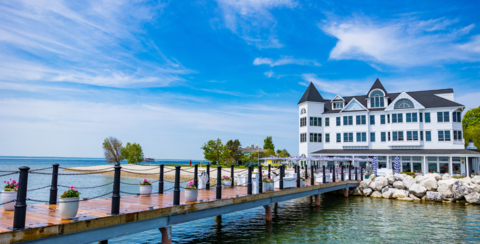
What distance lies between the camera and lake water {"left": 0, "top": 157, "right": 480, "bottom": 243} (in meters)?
15.2

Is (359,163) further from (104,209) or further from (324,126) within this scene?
(104,209)

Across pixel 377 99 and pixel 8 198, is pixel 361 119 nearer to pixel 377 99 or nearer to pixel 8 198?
pixel 377 99

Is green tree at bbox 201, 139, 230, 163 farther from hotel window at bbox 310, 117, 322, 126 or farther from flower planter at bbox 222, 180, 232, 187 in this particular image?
flower planter at bbox 222, 180, 232, 187

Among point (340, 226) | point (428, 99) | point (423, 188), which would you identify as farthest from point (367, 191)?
point (428, 99)

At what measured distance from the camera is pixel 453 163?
1638 inches

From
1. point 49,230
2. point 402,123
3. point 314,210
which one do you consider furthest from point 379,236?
point 402,123

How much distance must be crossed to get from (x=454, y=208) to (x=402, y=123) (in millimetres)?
21548

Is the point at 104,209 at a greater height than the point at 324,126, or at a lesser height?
lesser

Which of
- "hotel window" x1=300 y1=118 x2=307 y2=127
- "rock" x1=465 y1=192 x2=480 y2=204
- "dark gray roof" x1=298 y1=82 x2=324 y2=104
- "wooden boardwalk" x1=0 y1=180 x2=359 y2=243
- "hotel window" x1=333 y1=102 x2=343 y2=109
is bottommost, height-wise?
"rock" x1=465 y1=192 x2=480 y2=204

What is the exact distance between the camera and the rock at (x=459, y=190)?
27.4 meters

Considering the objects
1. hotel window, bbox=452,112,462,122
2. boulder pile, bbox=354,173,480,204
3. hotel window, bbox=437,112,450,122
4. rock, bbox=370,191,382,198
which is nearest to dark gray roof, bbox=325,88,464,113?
hotel window, bbox=437,112,450,122

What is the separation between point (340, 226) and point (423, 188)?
1568 centimetres

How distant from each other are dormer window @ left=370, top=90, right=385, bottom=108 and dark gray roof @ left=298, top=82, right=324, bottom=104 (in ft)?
24.3

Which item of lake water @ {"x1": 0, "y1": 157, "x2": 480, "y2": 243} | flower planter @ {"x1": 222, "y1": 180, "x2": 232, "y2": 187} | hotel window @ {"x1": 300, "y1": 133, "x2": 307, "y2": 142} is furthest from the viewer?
hotel window @ {"x1": 300, "y1": 133, "x2": 307, "y2": 142}
